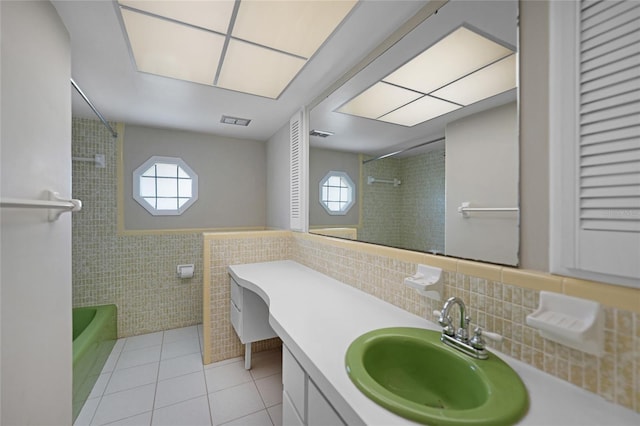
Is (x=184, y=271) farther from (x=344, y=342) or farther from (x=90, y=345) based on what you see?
(x=344, y=342)

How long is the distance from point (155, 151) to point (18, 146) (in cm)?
210

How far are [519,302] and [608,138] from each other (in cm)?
52

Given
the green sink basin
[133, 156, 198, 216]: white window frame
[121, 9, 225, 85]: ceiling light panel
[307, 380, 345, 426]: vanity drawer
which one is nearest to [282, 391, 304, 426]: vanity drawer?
[307, 380, 345, 426]: vanity drawer

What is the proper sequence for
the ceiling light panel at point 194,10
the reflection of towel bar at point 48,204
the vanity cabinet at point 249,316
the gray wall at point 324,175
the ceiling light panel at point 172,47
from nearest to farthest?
the reflection of towel bar at point 48,204
the ceiling light panel at point 194,10
the ceiling light panel at point 172,47
the gray wall at point 324,175
the vanity cabinet at point 249,316

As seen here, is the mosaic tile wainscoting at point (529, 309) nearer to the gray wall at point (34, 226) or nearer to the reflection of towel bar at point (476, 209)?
the reflection of towel bar at point (476, 209)

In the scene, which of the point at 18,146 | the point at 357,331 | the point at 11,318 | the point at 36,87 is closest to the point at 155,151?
the point at 36,87

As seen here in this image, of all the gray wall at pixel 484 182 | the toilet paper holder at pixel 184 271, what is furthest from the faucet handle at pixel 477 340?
the toilet paper holder at pixel 184 271

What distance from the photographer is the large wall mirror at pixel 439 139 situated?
92 cm

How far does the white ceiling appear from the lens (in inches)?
48.5

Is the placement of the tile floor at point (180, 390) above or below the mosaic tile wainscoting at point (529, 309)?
below

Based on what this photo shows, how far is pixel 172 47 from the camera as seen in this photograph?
1483 millimetres

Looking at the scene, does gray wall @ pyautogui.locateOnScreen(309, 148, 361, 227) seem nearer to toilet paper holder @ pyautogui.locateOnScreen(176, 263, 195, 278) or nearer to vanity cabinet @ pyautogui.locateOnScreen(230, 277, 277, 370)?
vanity cabinet @ pyautogui.locateOnScreen(230, 277, 277, 370)

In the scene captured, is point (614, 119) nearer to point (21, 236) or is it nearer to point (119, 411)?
point (21, 236)

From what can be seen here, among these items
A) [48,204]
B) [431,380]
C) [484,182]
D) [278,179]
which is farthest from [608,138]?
[278,179]
